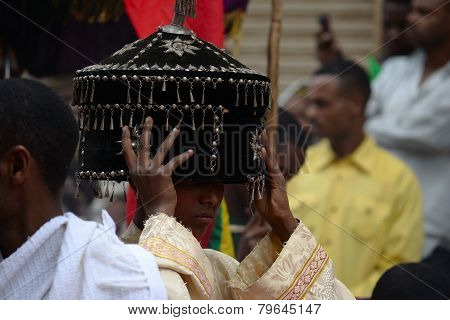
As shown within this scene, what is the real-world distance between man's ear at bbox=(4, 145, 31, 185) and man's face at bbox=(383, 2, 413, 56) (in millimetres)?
4414

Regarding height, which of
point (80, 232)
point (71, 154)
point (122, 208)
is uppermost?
point (71, 154)

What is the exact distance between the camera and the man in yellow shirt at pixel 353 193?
5.32 m

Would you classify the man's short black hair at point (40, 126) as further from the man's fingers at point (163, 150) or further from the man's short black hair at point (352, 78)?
the man's short black hair at point (352, 78)

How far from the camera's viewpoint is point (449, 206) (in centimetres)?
582

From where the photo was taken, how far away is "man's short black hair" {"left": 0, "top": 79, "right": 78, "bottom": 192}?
2.51m

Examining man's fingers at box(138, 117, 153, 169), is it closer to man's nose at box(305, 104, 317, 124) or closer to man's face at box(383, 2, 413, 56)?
man's nose at box(305, 104, 317, 124)

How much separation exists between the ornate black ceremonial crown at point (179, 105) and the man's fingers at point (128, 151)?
0.04m

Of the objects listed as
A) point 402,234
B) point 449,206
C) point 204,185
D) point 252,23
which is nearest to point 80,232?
point 204,185

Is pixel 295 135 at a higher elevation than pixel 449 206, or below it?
higher

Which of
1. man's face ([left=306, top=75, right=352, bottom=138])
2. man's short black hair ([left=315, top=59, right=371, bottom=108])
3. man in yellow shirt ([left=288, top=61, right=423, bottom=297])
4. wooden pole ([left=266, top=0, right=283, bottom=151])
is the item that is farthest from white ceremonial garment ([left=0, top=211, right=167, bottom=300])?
man's short black hair ([left=315, top=59, right=371, bottom=108])

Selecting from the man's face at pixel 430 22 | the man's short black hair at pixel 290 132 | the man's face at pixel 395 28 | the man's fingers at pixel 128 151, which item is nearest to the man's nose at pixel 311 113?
the man's short black hair at pixel 290 132

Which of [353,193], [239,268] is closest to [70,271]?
[239,268]
